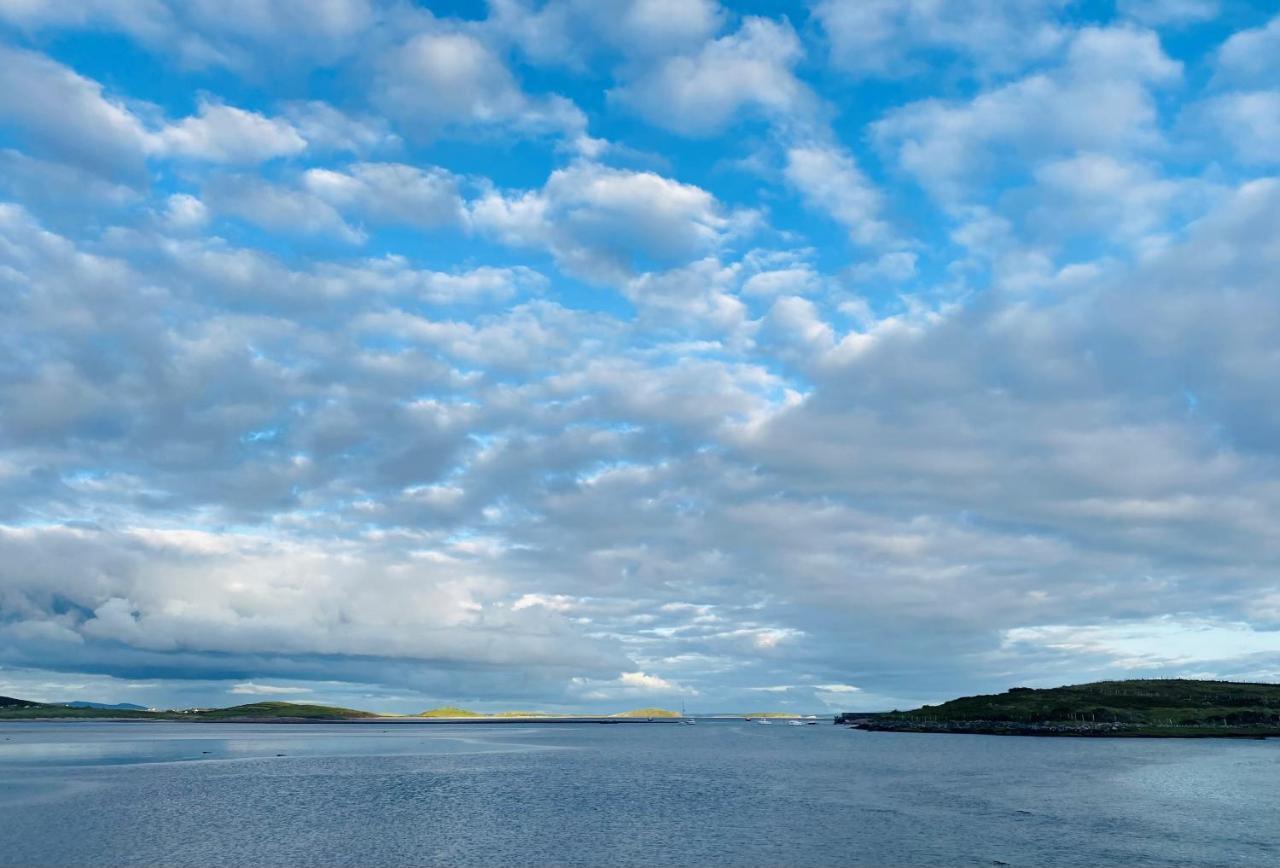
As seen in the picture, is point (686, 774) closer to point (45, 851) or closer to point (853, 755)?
point (853, 755)

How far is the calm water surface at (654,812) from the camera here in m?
64.7

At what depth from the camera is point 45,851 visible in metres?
64.9

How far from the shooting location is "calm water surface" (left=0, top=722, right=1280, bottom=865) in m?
64.7

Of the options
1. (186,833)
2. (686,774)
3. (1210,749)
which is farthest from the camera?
(1210,749)

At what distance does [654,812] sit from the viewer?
8719 cm

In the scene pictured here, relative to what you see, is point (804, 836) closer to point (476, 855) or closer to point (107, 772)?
point (476, 855)

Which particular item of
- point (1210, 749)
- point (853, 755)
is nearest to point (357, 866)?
point (853, 755)

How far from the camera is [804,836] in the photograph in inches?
2815

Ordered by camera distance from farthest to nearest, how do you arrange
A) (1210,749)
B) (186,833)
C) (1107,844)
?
(1210,749)
(186,833)
(1107,844)

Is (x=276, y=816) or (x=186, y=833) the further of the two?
(x=276, y=816)

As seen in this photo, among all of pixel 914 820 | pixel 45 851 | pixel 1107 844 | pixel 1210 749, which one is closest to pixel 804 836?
pixel 914 820

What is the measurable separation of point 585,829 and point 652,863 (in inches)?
647

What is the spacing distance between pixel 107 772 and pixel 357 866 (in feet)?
313

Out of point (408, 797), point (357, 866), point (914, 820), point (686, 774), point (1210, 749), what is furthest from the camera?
point (1210, 749)
